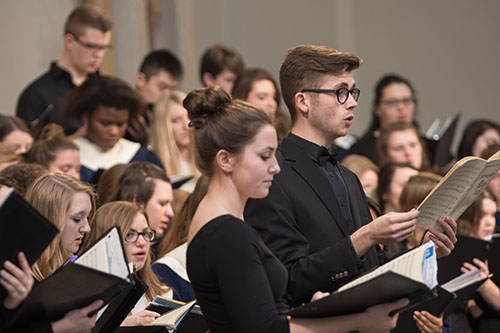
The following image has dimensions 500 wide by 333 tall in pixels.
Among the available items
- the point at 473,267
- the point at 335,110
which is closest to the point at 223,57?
the point at 473,267

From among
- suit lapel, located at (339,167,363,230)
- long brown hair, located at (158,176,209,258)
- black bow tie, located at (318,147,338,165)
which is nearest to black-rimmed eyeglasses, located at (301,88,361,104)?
black bow tie, located at (318,147,338,165)

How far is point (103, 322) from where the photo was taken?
272 centimetres

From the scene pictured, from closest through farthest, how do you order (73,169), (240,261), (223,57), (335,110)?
(240,261), (335,110), (73,169), (223,57)

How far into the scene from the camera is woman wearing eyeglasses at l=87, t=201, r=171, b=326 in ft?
12.2

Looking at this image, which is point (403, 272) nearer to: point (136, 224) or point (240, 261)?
point (240, 261)

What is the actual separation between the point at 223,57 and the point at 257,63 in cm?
312

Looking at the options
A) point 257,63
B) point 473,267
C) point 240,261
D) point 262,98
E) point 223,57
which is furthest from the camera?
point 257,63

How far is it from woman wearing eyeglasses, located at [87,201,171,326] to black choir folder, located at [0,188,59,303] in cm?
117

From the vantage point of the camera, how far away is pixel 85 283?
2514 mm

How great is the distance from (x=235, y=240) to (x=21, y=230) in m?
0.61

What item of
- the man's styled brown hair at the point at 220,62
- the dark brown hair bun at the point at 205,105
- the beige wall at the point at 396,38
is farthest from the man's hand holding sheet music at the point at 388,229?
the beige wall at the point at 396,38

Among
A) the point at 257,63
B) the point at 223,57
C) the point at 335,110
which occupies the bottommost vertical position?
the point at 257,63

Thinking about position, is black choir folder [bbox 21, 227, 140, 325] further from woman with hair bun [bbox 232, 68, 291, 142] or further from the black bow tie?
woman with hair bun [bbox 232, 68, 291, 142]

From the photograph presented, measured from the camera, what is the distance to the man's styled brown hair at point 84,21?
5883mm
